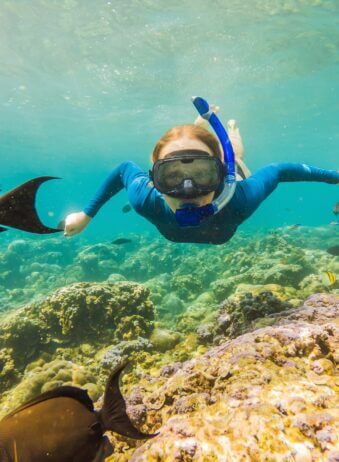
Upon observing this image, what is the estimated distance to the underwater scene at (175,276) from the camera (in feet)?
5.51

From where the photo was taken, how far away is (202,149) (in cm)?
364

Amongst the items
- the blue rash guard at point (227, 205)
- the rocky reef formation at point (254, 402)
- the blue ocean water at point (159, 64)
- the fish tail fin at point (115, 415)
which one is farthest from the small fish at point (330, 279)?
the blue ocean water at point (159, 64)

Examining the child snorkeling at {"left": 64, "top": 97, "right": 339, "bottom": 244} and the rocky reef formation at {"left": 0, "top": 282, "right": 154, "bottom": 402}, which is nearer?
the child snorkeling at {"left": 64, "top": 97, "right": 339, "bottom": 244}

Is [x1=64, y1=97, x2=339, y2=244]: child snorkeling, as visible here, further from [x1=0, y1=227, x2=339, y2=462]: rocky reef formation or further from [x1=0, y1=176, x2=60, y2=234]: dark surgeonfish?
[x1=0, y1=176, x2=60, y2=234]: dark surgeonfish

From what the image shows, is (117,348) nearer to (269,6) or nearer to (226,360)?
(226,360)

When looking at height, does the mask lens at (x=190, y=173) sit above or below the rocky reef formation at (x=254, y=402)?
above

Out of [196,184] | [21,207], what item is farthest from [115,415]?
[196,184]

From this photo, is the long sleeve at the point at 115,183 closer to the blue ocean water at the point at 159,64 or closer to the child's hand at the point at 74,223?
the child's hand at the point at 74,223

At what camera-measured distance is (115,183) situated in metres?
5.09

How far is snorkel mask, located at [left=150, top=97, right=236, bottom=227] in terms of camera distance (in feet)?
11.5

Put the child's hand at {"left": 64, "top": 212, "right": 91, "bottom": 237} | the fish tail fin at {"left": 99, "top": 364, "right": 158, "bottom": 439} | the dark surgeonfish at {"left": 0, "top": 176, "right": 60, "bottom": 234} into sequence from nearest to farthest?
the dark surgeonfish at {"left": 0, "top": 176, "right": 60, "bottom": 234}
the fish tail fin at {"left": 99, "top": 364, "right": 158, "bottom": 439}
the child's hand at {"left": 64, "top": 212, "right": 91, "bottom": 237}

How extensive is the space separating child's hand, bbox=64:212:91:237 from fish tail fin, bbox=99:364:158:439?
106 inches

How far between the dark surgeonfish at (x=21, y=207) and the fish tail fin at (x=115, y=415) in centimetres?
93

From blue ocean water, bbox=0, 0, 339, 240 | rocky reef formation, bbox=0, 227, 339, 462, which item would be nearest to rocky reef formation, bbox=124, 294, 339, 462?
rocky reef formation, bbox=0, 227, 339, 462
